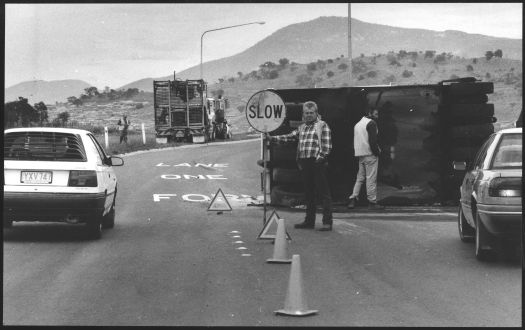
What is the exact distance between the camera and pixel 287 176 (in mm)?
19516

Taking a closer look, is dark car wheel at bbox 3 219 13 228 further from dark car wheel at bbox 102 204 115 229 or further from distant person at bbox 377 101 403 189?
distant person at bbox 377 101 403 189

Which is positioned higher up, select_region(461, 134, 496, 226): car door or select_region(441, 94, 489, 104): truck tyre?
select_region(441, 94, 489, 104): truck tyre

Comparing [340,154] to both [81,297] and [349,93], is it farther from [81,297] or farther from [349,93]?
[81,297]

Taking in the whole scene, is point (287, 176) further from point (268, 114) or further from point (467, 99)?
point (467, 99)

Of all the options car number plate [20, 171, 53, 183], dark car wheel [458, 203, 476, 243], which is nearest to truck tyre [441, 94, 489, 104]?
dark car wheel [458, 203, 476, 243]

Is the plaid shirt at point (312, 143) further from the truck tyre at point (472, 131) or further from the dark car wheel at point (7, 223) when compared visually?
the dark car wheel at point (7, 223)

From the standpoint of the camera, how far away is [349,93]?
19219 mm

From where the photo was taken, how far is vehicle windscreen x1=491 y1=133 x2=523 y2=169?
11.8 m

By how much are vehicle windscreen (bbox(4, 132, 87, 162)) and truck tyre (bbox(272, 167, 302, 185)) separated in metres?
5.96

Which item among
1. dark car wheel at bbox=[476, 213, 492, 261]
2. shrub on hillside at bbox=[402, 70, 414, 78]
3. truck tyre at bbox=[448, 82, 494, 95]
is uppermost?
shrub on hillside at bbox=[402, 70, 414, 78]

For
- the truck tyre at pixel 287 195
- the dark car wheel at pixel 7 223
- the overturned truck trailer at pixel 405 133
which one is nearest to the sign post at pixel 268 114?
the overturned truck trailer at pixel 405 133

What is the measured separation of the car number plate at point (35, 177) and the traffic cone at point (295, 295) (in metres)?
6.12

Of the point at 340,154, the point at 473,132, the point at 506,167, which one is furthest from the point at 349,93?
the point at 506,167

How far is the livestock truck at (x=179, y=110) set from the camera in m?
50.1
